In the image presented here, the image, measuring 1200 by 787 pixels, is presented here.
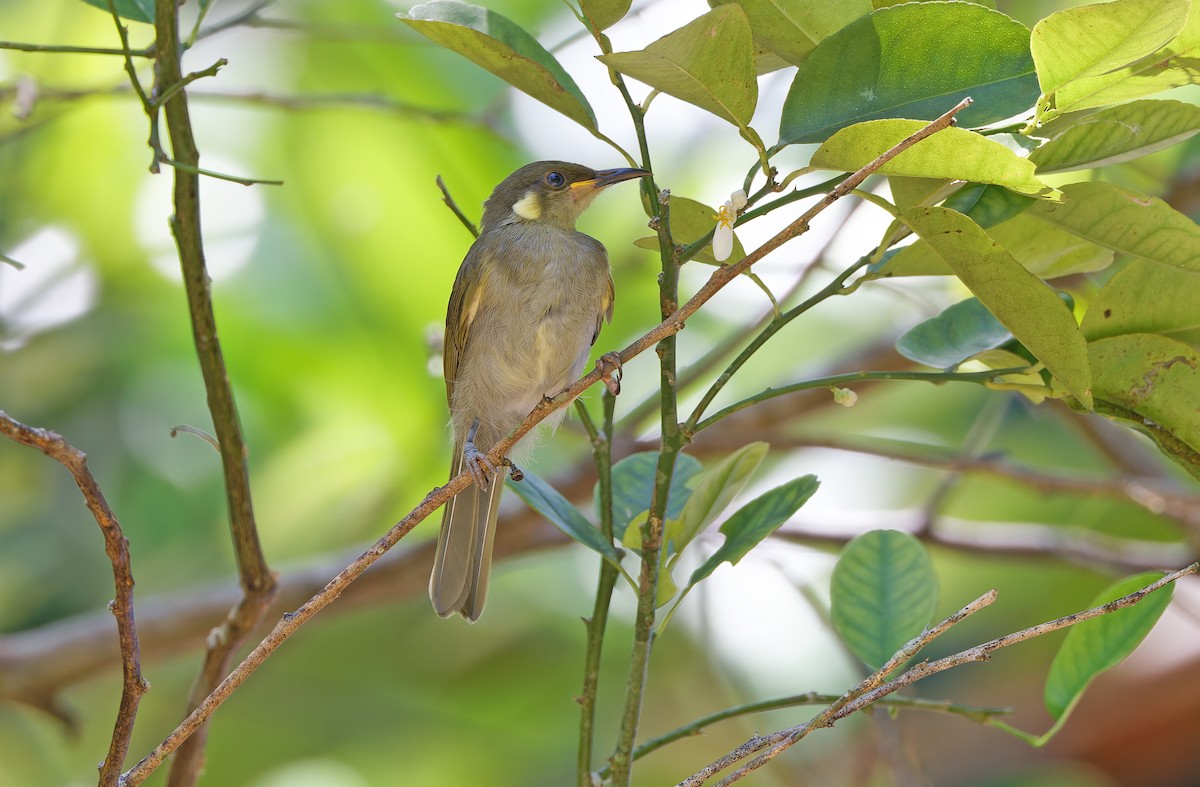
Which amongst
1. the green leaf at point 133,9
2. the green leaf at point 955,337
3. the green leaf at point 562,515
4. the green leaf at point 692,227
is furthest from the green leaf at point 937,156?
the green leaf at point 133,9

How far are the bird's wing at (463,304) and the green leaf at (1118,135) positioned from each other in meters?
1.89

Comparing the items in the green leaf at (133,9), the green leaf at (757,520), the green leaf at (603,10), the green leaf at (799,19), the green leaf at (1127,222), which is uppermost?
the green leaf at (133,9)

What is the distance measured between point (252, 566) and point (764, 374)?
278 cm

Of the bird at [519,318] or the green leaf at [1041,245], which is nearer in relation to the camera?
the green leaf at [1041,245]

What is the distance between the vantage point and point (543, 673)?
470 cm

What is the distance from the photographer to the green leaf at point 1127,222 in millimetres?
1459

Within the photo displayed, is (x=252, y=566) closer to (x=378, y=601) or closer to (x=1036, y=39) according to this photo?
(x=1036, y=39)

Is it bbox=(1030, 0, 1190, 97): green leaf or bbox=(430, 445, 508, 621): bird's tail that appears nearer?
bbox=(1030, 0, 1190, 97): green leaf

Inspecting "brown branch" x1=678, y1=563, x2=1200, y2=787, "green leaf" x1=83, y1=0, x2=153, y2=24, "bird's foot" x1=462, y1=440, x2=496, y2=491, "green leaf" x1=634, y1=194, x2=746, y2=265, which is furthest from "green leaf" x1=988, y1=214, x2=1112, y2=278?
"green leaf" x1=83, y1=0, x2=153, y2=24

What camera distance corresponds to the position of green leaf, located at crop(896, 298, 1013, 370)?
5.65ft

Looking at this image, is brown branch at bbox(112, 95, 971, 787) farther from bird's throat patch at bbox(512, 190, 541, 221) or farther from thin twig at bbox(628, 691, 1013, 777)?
bird's throat patch at bbox(512, 190, 541, 221)

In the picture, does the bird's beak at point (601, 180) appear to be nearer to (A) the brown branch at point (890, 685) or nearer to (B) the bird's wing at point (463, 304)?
(B) the bird's wing at point (463, 304)

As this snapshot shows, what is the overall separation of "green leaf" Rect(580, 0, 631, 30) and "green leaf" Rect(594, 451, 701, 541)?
2.25 ft

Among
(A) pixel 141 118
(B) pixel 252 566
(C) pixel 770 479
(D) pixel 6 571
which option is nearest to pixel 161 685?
(D) pixel 6 571
